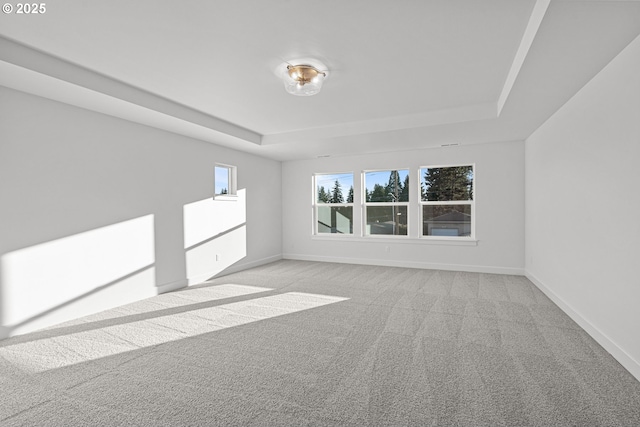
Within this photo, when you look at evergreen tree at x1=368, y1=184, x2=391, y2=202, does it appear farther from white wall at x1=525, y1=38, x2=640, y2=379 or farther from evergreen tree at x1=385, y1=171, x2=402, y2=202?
white wall at x1=525, y1=38, x2=640, y2=379

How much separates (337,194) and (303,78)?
4258mm

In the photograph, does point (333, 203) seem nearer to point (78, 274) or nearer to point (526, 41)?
point (78, 274)

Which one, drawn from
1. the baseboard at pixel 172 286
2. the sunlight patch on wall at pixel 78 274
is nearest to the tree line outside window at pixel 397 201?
the baseboard at pixel 172 286

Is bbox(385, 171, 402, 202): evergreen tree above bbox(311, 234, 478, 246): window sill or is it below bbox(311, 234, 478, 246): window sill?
above

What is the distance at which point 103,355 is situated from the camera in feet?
8.38

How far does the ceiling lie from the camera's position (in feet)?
6.89

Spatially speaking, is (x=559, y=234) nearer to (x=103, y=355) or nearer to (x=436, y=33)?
(x=436, y=33)

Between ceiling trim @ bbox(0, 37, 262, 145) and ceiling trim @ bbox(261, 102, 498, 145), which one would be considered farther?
ceiling trim @ bbox(261, 102, 498, 145)

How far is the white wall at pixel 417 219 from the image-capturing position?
17.9ft

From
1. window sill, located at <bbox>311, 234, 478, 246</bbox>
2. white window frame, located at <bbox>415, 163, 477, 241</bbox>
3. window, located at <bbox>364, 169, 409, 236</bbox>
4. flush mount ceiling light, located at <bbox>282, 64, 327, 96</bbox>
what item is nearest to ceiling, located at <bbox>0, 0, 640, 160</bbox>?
flush mount ceiling light, located at <bbox>282, 64, 327, 96</bbox>

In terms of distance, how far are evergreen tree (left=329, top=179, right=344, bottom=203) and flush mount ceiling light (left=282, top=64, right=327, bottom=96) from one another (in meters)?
4.00

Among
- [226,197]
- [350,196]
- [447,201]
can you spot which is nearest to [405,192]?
[447,201]

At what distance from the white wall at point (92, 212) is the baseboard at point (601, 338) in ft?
16.8

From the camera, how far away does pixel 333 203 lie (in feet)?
23.5
